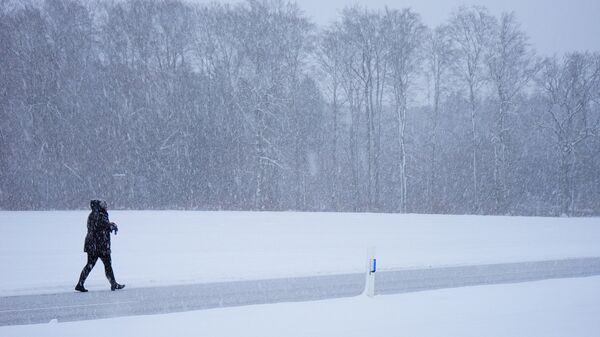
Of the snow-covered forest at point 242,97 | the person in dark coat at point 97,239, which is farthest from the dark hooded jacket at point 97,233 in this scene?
the snow-covered forest at point 242,97

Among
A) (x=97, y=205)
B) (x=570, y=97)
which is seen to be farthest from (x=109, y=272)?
(x=570, y=97)

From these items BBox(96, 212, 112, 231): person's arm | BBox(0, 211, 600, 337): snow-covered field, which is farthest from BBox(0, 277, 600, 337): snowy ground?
BBox(96, 212, 112, 231): person's arm

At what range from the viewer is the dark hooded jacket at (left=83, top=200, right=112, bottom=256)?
10.8 metres

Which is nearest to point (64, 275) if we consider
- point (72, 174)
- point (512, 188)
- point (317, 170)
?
point (72, 174)

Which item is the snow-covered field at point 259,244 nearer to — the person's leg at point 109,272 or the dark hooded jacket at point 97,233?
the person's leg at point 109,272

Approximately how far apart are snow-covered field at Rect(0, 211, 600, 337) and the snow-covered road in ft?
3.57

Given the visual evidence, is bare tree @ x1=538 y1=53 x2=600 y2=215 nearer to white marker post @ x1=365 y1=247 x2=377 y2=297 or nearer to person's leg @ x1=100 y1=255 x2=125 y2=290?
white marker post @ x1=365 y1=247 x2=377 y2=297

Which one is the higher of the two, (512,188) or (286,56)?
(286,56)

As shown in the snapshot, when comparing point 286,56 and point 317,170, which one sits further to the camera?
point 317,170

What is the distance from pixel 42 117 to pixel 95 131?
3298mm

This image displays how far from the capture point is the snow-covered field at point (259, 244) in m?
14.2

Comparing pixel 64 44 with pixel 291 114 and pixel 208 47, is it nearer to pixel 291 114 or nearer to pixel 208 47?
pixel 208 47

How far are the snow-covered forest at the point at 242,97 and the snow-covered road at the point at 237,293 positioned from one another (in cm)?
2073

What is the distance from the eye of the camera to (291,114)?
3844 cm
